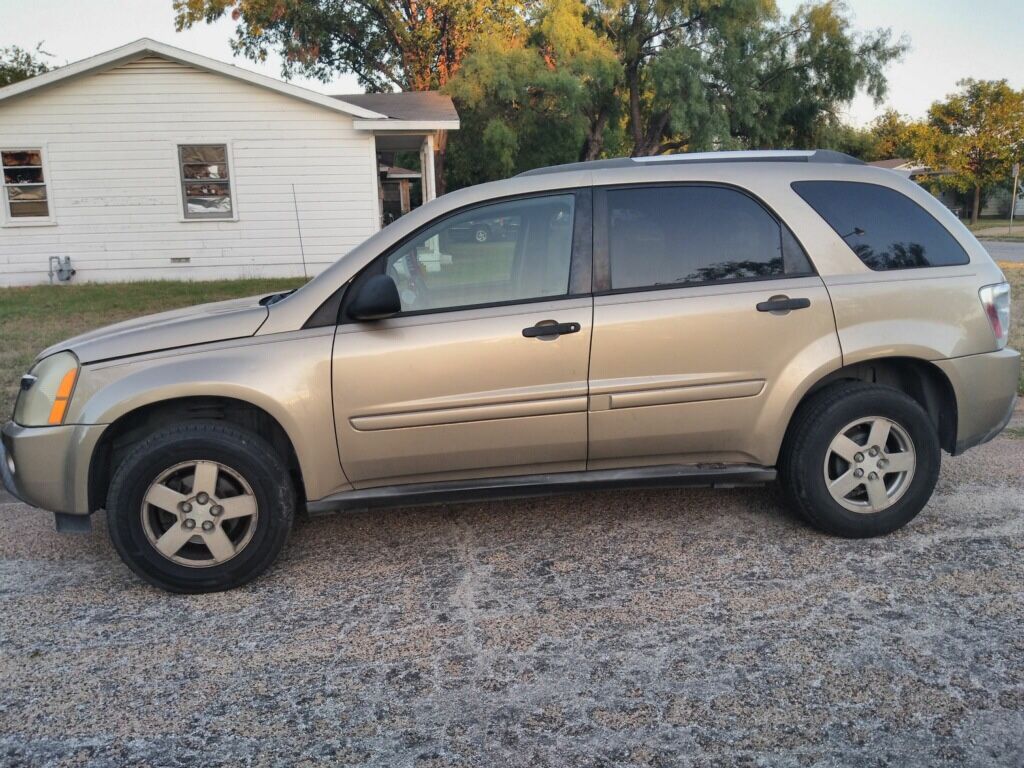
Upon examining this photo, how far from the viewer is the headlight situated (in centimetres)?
377

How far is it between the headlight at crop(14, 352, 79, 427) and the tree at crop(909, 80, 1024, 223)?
1945 inches

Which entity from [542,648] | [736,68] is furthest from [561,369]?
[736,68]

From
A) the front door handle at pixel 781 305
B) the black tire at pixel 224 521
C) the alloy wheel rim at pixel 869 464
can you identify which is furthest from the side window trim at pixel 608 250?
the black tire at pixel 224 521

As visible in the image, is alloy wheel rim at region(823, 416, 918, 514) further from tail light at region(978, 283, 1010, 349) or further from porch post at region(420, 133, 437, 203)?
porch post at region(420, 133, 437, 203)

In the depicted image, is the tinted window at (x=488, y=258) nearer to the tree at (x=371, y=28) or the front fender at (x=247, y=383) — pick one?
the front fender at (x=247, y=383)

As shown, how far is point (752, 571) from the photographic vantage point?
12.7 feet

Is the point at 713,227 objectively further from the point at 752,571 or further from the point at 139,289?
the point at 139,289

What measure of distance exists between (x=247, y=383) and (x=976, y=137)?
167 ft

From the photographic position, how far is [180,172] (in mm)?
17078

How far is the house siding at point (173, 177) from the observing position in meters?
16.6

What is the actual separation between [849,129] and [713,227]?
31.2 metres

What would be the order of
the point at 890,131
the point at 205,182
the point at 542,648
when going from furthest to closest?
the point at 890,131, the point at 205,182, the point at 542,648

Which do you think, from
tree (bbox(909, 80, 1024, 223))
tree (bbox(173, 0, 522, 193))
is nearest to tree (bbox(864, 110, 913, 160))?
tree (bbox(909, 80, 1024, 223))

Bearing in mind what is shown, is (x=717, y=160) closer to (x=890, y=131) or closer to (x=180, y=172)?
(x=180, y=172)
